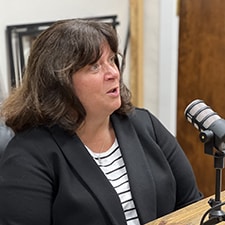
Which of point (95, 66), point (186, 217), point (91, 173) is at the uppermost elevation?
point (95, 66)

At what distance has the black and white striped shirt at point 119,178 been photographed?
1451 mm

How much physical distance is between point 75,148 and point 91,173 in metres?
0.08

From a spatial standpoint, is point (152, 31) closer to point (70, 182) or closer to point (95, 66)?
point (95, 66)

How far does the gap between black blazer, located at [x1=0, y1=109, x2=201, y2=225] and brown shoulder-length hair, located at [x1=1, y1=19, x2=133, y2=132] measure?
41 mm

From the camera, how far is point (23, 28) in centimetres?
259

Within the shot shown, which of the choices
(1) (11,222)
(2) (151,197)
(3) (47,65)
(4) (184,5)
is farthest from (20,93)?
(4) (184,5)

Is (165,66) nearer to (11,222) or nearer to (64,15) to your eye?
(64,15)

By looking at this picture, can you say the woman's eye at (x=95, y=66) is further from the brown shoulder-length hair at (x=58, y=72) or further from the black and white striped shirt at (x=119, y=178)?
the black and white striped shirt at (x=119, y=178)

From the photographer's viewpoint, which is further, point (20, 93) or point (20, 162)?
point (20, 93)

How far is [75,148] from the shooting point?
1.41 m

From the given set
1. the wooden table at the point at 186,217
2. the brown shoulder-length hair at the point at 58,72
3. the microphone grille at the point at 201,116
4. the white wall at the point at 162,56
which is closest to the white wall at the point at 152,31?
the white wall at the point at 162,56

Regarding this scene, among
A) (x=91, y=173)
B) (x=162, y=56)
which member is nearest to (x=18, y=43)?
(x=162, y=56)

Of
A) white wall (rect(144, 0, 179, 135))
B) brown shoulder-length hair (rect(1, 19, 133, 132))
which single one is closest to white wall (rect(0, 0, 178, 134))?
white wall (rect(144, 0, 179, 135))

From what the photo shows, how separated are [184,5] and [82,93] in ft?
4.40
